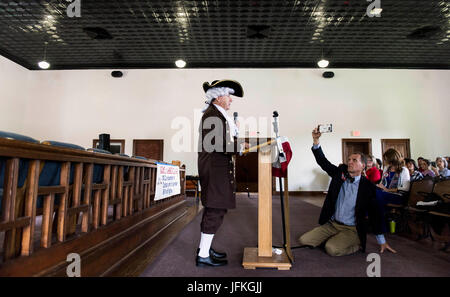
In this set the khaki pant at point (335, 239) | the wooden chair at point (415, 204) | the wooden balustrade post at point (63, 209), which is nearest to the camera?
the wooden balustrade post at point (63, 209)

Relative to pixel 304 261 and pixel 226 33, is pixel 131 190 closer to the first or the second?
pixel 304 261

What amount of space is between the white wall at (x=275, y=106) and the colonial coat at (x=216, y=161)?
20.2 ft

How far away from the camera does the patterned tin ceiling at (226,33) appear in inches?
212

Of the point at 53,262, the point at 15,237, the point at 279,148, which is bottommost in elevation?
the point at 53,262

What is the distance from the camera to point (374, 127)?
26.6 feet

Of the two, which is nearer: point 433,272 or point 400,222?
point 433,272

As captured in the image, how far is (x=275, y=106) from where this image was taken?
817 cm

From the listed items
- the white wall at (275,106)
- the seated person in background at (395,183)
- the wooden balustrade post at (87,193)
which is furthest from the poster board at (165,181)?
the white wall at (275,106)

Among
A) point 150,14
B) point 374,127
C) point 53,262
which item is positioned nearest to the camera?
point 53,262

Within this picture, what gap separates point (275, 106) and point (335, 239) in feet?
20.7

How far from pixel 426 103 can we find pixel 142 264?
9.81 m

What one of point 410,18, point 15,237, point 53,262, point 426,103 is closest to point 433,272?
point 53,262

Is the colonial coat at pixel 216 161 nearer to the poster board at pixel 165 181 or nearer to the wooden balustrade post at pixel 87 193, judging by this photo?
the wooden balustrade post at pixel 87 193
